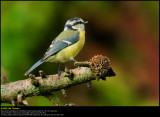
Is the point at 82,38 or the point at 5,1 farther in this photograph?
the point at 5,1

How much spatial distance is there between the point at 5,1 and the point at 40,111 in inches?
61.7

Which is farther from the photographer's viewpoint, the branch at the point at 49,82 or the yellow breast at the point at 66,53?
the yellow breast at the point at 66,53

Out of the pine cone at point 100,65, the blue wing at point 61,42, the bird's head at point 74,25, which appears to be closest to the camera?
the pine cone at point 100,65

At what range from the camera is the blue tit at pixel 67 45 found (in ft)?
9.34

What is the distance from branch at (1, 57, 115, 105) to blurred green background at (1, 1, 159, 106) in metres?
0.85

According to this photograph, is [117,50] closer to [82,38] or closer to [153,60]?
[153,60]

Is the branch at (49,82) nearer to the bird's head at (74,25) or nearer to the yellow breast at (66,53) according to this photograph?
the yellow breast at (66,53)

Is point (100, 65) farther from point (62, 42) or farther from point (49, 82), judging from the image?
point (62, 42)

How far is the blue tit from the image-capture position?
2.85 metres

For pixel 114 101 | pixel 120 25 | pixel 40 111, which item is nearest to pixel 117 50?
pixel 120 25

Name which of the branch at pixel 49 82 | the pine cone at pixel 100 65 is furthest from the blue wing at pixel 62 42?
the pine cone at pixel 100 65

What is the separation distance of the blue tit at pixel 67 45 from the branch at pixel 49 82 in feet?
0.36

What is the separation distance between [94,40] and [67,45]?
4.20 ft

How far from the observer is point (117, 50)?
4195mm
